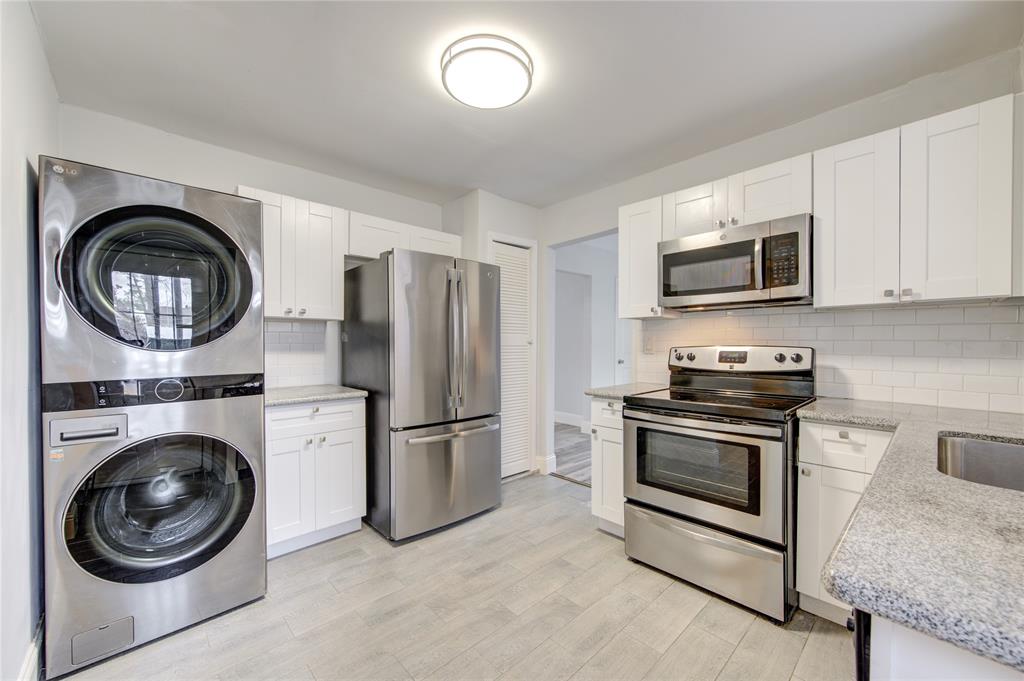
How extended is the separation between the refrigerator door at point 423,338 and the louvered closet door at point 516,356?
1015mm

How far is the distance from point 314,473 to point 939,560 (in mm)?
2728

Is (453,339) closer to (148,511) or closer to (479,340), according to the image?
(479,340)

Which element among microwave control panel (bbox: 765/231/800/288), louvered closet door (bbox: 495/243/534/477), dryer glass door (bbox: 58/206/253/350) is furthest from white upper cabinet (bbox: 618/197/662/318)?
dryer glass door (bbox: 58/206/253/350)

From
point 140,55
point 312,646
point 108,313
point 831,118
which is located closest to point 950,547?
point 312,646

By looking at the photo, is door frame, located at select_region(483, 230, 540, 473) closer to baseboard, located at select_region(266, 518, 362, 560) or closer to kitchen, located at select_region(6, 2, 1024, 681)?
kitchen, located at select_region(6, 2, 1024, 681)

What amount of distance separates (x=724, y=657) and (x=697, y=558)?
0.47 metres

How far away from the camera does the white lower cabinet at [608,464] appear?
259 cm

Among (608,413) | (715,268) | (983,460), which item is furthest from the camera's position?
→ (608,413)

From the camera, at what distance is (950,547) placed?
57cm

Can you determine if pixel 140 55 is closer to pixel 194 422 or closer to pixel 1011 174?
pixel 194 422

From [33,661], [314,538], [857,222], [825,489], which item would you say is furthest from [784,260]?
[33,661]

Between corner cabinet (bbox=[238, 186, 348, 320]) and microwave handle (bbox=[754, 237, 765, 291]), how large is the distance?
2.63 meters

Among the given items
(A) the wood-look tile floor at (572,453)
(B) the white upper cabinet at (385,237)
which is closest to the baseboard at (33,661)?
(B) the white upper cabinet at (385,237)

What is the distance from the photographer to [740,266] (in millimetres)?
2295
